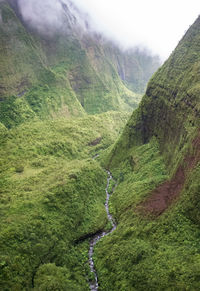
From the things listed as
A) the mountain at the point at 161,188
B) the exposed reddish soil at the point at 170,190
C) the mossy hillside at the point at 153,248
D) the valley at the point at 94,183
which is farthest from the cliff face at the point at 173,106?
the mossy hillside at the point at 153,248

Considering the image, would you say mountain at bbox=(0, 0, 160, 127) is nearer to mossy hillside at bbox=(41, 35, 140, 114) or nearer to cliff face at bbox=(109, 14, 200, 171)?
mossy hillside at bbox=(41, 35, 140, 114)

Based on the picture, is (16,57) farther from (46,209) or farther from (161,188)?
(161,188)

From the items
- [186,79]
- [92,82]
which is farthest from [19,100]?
[186,79]

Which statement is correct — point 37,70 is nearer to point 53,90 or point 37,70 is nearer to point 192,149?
point 53,90

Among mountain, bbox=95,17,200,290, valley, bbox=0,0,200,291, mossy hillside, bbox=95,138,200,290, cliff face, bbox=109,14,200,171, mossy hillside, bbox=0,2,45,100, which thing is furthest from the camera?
mossy hillside, bbox=0,2,45,100

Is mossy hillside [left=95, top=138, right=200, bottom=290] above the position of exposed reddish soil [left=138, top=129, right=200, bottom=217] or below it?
below

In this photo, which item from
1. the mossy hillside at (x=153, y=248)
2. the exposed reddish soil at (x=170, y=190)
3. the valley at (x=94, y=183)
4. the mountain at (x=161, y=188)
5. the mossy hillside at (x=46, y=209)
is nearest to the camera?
the mossy hillside at (x=153, y=248)

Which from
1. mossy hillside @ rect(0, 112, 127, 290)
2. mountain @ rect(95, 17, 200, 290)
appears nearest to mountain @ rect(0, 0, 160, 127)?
mossy hillside @ rect(0, 112, 127, 290)

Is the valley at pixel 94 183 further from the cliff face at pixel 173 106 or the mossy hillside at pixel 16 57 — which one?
the mossy hillside at pixel 16 57
